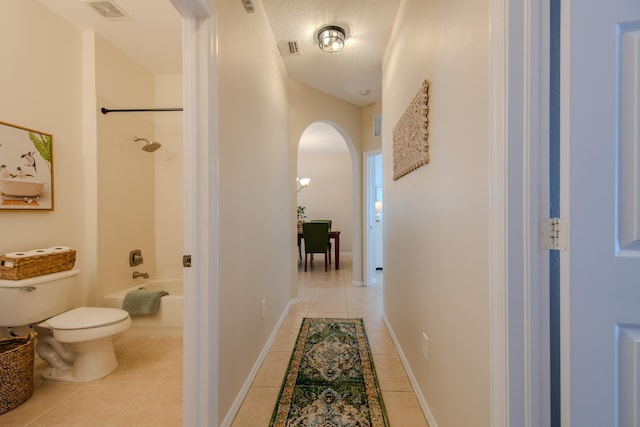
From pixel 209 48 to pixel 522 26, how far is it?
1168mm

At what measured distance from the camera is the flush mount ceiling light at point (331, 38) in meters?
2.24

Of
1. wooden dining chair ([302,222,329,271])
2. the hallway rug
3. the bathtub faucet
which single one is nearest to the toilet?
the bathtub faucet

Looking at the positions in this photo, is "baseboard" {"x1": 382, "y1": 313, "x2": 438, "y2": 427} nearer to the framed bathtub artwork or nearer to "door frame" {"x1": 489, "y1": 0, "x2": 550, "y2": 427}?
"door frame" {"x1": 489, "y1": 0, "x2": 550, "y2": 427}

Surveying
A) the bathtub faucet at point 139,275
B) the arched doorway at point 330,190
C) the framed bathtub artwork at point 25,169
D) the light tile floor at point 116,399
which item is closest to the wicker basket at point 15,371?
the light tile floor at point 116,399

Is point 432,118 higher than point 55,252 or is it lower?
higher

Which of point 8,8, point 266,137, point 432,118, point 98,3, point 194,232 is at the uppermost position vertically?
point 98,3

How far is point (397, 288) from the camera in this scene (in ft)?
6.98

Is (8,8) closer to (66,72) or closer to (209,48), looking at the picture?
(66,72)

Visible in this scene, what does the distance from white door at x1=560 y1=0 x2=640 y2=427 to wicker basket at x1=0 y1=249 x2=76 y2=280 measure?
2.67 metres

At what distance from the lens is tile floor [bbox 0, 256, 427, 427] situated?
142 centimetres

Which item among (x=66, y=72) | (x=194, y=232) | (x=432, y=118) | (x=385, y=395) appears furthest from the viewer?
(x=66, y=72)

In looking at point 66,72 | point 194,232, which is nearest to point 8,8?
point 66,72

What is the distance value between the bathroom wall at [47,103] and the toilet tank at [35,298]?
Result: 30cm

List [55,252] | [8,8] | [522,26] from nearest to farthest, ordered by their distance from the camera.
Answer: [522,26] < [8,8] < [55,252]
